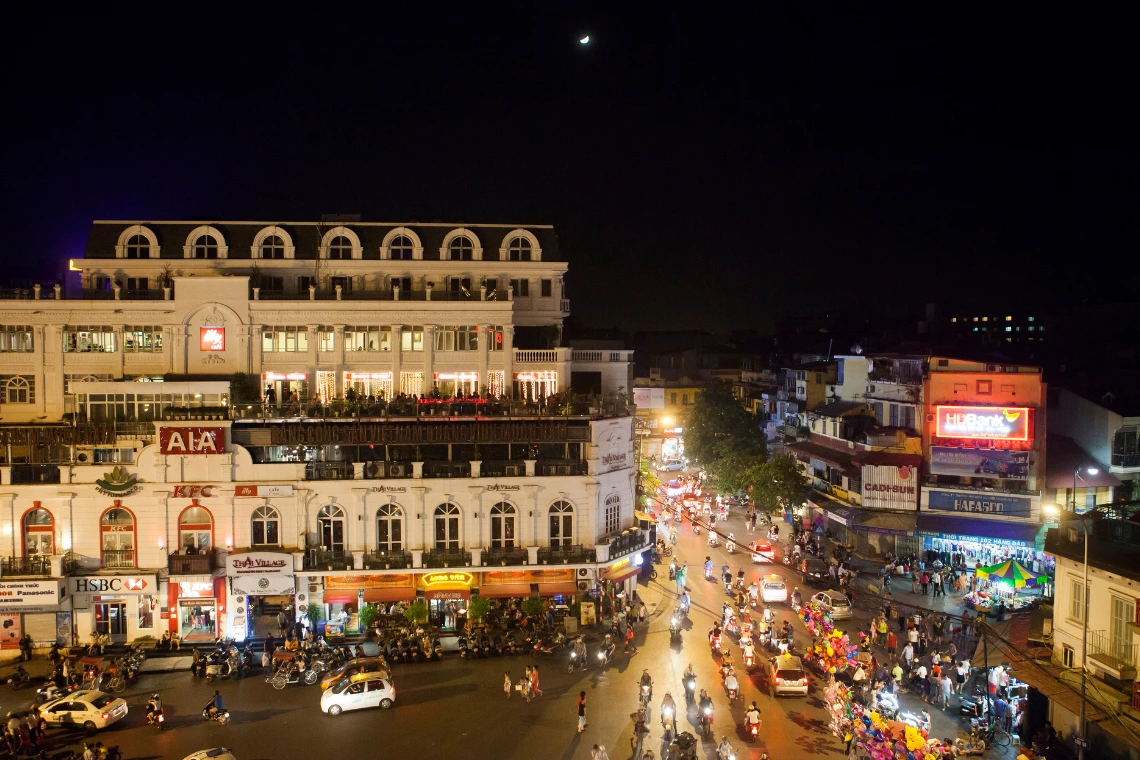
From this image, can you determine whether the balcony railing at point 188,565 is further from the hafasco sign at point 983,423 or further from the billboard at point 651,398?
the billboard at point 651,398

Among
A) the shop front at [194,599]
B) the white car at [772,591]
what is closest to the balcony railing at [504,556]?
the shop front at [194,599]

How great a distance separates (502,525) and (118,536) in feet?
54.3

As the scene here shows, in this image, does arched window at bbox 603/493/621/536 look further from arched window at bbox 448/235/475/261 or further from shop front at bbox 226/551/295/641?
arched window at bbox 448/235/475/261

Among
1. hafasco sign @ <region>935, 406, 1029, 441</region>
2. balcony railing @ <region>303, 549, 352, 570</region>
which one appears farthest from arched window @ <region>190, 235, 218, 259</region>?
hafasco sign @ <region>935, 406, 1029, 441</region>

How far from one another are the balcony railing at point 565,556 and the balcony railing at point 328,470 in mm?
9313

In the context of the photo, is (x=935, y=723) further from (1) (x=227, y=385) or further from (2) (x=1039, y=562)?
(1) (x=227, y=385)

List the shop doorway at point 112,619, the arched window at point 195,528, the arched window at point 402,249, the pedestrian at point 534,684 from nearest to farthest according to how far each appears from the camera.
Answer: the pedestrian at point 534,684 → the shop doorway at point 112,619 → the arched window at point 195,528 → the arched window at point 402,249

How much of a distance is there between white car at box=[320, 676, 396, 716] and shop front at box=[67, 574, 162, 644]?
11546 mm

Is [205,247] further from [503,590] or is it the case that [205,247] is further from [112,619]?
[503,590]

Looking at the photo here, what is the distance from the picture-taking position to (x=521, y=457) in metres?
37.3

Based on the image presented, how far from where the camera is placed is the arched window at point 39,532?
34.1m

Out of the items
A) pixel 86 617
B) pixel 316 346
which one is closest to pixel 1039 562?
pixel 316 346

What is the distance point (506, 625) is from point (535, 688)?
623 cm

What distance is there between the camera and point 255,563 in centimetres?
3406
